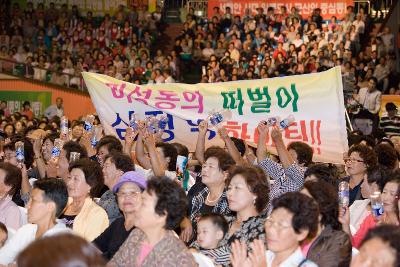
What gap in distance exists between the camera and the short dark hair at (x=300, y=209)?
4672mm

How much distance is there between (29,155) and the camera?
28.6 ft

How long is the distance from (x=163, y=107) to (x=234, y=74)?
698 cm

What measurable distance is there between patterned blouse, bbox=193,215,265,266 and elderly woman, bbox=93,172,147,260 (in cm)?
49

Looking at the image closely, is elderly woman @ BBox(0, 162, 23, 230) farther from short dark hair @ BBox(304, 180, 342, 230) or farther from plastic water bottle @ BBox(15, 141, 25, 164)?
short dark hair @ BBox(304, 180, 342, 230)

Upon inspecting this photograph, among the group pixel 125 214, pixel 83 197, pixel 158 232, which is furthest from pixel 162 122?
pixel 158 232

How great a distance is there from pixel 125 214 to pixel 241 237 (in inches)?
31.5

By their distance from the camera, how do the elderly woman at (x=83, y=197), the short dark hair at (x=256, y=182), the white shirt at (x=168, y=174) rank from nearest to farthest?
the short dark hair at (x=256, y=182) → the elderly woman at (x=83, y=197) → the white shirt at (x=168, y=174)

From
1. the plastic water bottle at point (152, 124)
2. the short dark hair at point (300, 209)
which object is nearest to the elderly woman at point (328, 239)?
the short dark hair at point (300, 209)

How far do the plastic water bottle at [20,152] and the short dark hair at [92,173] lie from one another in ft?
5.04

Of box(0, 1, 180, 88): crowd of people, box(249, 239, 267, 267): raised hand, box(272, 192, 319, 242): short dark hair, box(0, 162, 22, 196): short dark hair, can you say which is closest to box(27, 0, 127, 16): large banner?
box(0, 1, 180, 88): crowd of people

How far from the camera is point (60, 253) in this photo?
2926 millimetres

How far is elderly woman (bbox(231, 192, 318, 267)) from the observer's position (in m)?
4.62

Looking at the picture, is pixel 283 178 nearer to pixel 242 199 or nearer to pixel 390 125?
pixel 242 199

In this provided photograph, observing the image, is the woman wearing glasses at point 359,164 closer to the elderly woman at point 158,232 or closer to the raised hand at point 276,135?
the raised hand at point 276,135
